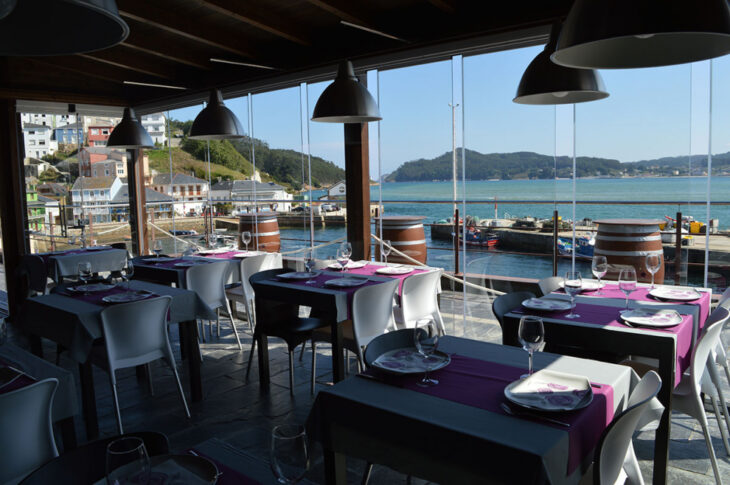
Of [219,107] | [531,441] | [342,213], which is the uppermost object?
[219,107]

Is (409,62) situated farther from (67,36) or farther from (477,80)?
(67,36)

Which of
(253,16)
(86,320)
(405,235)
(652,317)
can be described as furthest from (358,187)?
(652,317)

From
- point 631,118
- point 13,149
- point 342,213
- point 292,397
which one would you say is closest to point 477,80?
point 631,118

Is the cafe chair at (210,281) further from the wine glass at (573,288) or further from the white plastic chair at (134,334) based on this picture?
the wine glass at (573,288)

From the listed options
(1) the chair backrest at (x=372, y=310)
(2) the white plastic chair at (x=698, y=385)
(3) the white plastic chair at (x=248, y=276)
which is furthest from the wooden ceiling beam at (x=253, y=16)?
(2) the white plastic chair at (x=698, y=385)

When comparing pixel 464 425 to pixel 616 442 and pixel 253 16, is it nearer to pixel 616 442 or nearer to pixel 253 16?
pixel 616 442

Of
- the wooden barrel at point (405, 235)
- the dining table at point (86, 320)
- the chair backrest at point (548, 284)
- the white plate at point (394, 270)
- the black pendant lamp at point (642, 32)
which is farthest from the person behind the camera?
the wooden barrel at point (405, 235)

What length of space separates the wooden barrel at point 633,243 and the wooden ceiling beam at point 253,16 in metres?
3.17

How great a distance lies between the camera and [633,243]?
12.3ft

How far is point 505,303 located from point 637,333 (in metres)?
0.73

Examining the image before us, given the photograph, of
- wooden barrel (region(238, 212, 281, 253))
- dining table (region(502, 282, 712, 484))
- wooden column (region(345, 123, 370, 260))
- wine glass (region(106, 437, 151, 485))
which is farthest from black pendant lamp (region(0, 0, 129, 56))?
wooden barrel (region(238, 212, 281, 253))

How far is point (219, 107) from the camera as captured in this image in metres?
4.49

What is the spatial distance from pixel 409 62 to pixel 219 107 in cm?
168

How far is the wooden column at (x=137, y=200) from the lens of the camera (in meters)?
7.40
